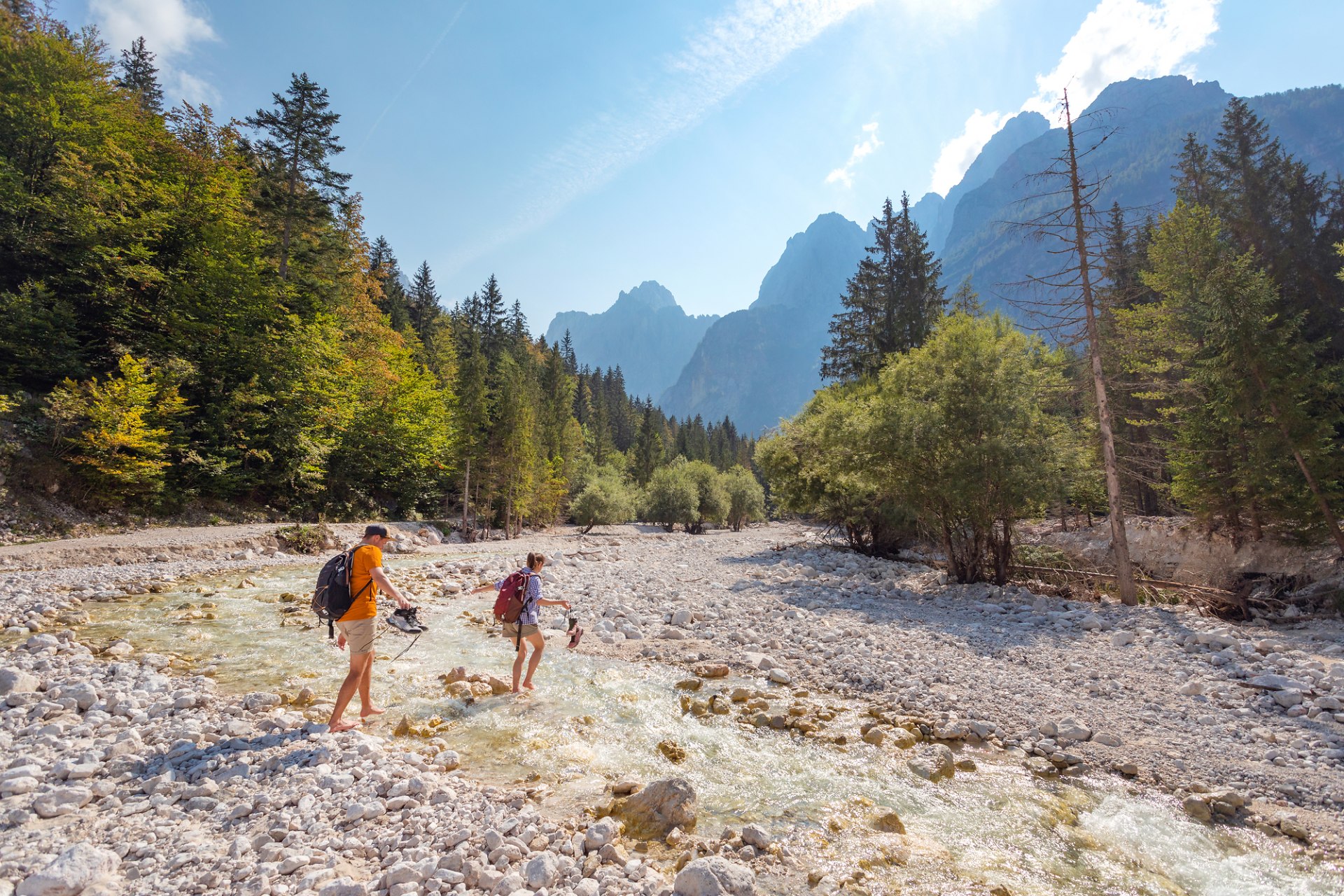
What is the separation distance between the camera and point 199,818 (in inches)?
160

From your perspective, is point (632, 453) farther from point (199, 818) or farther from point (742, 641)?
point (199, 818)

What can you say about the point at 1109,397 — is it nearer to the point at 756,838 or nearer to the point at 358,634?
the point at 756,838

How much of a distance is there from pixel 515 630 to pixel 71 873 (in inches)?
185

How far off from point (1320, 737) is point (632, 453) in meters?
74.8

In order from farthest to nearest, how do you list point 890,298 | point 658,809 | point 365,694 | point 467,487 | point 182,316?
1. point 467,487
2. point 890,298
3. point 182,316
4. point 365,694
5. point 658,809

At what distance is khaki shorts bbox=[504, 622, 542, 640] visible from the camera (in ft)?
24.8

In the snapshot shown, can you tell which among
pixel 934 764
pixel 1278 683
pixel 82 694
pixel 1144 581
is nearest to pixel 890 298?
pixel 1144 581

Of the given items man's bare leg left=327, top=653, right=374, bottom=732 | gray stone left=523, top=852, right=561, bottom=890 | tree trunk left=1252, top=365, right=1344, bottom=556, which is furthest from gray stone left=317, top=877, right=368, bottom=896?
tree trunk left=1252, top=365, right=1344, bottom=556

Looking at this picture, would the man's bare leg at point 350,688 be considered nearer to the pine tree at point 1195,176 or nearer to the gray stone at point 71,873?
the gray stone at point 71,873

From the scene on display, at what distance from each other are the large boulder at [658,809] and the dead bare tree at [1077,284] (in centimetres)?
1473

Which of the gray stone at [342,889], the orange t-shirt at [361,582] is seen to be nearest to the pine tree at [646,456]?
the orange t-shirt at [361,582]

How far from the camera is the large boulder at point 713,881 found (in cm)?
353

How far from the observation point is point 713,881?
3.56m

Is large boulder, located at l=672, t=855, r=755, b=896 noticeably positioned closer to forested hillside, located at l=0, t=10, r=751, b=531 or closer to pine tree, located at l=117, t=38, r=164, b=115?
forested hillside, located at l=0, t=10, r=751, b=531
